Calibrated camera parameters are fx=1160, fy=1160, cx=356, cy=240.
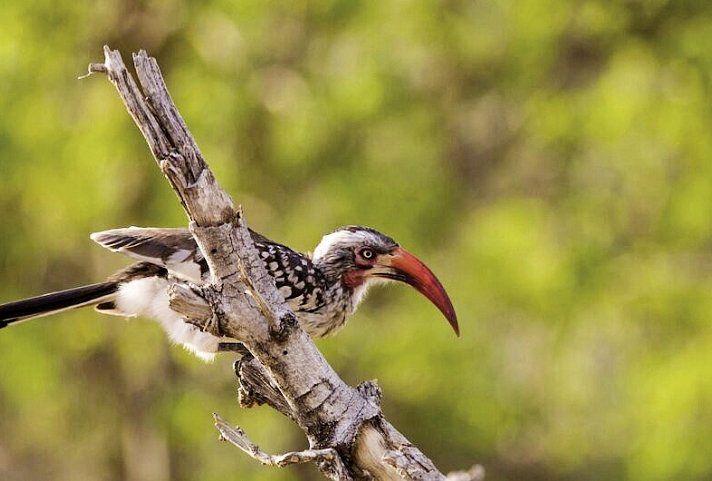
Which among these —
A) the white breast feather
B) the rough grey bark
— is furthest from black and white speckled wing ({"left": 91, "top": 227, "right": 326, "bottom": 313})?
the rough grey bark

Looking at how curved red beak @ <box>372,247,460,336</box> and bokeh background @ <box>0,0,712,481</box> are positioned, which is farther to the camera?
bokeh background @ <box>0,0,712,481</box>

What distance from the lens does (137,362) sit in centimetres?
1225

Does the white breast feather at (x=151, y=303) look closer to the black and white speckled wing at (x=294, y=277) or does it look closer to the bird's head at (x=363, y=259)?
the black and white speckled wing at (x=294, y=277)

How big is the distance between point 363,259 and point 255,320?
1909 millimetres

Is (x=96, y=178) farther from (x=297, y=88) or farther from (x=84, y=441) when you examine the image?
(x=84, y=441)

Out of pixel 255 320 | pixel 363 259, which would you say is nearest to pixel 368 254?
pixel 363 259

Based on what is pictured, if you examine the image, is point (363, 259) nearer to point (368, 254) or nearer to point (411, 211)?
point (368, 254)

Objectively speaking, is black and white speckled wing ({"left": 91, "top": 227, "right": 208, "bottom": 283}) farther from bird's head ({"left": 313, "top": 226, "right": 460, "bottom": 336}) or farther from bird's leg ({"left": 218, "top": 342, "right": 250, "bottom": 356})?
bird's head ({"left": 313, "top": 226, "right": 460, "bottom": 336})

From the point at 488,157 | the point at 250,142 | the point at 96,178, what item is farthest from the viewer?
the point at 488,157

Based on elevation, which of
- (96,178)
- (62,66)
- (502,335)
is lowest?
(96,178)

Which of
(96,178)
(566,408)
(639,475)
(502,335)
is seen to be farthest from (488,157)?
(96,178)

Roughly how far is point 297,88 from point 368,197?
1381 mm

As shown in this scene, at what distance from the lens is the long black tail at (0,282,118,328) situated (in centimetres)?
470

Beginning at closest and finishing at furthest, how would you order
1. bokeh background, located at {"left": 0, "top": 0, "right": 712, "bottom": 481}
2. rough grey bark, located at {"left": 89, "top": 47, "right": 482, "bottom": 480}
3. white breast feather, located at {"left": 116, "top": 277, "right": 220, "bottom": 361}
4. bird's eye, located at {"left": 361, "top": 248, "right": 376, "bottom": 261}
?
rough grey bark, located at {"left": 89, "top": 47, "right": 482, "bottom": 480} < white breast feather, located at {"left": 116, "top": 277, "right": 220, "bottom": 361} < bird's eye, located at {"left": 361, "top": 248, "right": 376, "bottom": 261} < bokeh background, located at {"left": 0, "top": 0, "right": 712, "bottom": 481}
